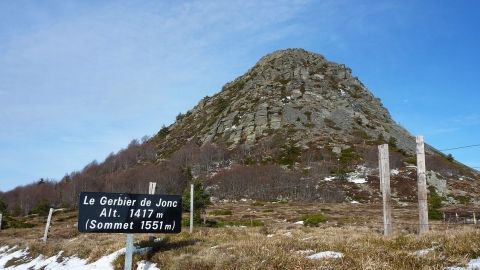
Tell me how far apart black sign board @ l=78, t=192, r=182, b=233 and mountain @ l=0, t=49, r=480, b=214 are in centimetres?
7212

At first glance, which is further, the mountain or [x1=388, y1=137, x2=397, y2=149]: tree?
[x1=388, y1=137, x2=397, y2=149]: tree

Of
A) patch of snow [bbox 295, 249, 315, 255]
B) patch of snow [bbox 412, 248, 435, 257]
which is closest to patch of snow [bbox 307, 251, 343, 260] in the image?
patch of snow [bbox 295, 249, 315, 255]

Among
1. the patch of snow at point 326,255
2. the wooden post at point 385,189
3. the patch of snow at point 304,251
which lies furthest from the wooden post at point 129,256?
the wooden post at point 385,189

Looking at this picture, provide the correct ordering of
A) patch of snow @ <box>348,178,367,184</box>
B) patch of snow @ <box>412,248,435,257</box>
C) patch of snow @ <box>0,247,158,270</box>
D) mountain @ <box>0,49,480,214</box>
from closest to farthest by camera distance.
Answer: patch of snow @ <box>412,248,435,257</box>
patch of snow @ <box>0,247,158,270</box>
mountain @ <box>0,49,480,214</box>
patch of snow @ <box>348,178,367,184</box>

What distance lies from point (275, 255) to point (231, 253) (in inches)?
60.3

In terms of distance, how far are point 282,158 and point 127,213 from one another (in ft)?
400

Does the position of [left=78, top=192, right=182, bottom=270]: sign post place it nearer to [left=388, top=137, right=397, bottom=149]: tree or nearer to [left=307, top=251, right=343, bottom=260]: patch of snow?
[left=307, top=251, right=343, bottom=260]: patch of snow

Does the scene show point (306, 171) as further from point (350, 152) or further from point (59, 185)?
point (59, 185)

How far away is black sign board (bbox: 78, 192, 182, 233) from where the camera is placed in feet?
37.9

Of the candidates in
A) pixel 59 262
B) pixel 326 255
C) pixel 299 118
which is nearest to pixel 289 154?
pixel 299 118

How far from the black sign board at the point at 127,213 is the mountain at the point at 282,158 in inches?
2839

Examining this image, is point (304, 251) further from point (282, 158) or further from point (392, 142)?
point (392, 142)

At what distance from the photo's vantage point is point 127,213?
12.1 meters

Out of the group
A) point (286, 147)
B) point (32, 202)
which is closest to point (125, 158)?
point (32, 202)
